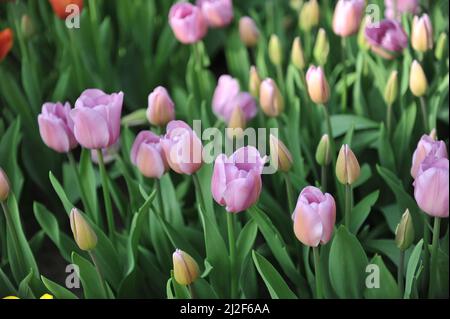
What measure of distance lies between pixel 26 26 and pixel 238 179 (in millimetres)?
774

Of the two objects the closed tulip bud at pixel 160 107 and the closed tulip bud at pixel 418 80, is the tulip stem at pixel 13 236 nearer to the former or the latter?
the closed tulip bud at pixel 160 107

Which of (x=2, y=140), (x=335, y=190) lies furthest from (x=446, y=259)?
(x=2, y=140)

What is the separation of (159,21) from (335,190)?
2.28ft

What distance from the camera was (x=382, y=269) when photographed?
1030 millimetres

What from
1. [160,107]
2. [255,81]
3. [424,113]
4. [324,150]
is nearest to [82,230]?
[160,107]

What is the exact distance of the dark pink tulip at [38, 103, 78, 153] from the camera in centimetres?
107

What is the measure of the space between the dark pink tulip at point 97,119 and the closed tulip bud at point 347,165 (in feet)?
0.94

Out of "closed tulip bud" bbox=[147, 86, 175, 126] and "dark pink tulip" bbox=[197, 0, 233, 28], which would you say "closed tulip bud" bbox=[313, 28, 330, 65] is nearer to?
"dark pink tulip" bbox=[197, 0, 233, 28]

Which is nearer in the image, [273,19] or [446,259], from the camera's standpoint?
[446,259]

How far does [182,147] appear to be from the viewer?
984 mm

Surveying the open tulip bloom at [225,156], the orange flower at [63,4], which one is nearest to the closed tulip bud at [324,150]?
the open tulip bloom at [225,156]

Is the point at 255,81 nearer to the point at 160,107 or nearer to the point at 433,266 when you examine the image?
the point at 160,107

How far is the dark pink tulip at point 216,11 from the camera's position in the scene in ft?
4.83
